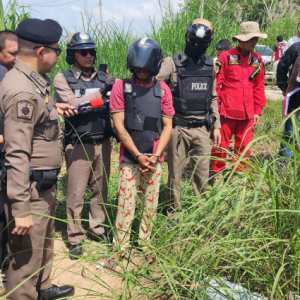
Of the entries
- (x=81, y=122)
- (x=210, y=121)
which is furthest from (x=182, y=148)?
(x=81, y=122)

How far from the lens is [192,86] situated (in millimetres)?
3682

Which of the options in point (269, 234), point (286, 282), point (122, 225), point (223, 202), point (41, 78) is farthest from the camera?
point (122, 225)

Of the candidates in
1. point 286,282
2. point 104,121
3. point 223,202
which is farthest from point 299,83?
point 286,282

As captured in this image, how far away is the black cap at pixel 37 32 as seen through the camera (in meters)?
2.33

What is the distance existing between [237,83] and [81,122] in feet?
6.27

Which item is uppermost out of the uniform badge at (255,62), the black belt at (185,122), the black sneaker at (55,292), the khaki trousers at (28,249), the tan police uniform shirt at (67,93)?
the uniform badge at (255,62)

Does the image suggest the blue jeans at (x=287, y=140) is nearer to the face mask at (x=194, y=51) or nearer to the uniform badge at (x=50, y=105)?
the face mask at (x=194, y=51)

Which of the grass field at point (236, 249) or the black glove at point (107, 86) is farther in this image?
the black glove at point (107, 86)

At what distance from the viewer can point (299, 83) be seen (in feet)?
13.0

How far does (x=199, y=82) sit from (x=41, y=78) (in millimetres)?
1736

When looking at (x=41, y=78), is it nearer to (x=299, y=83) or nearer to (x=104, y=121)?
(x=104, y=121)

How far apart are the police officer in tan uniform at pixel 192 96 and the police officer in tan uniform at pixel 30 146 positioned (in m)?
1.37

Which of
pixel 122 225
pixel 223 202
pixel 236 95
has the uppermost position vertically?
pixel 236 95

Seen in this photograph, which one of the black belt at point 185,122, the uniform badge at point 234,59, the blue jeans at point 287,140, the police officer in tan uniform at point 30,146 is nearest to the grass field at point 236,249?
the blue jeans at point 287,140
